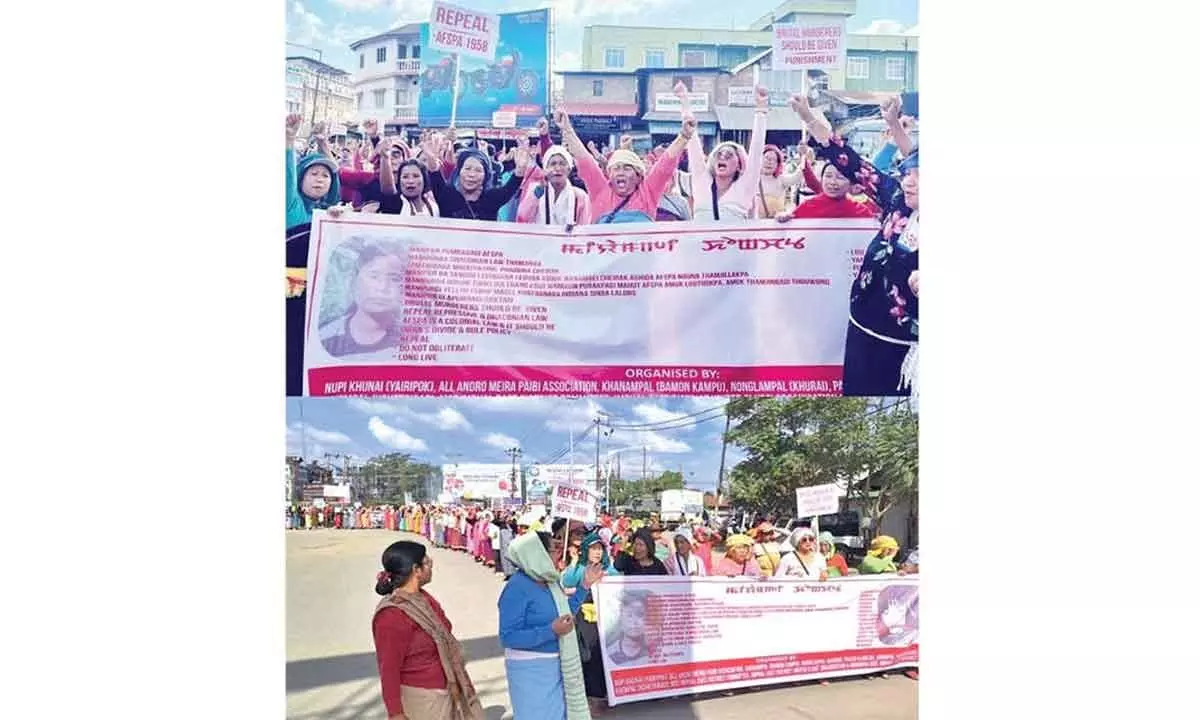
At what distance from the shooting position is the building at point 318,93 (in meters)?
3.51

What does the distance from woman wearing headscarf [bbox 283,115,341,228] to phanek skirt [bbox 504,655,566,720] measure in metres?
1.37

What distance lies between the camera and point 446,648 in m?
3.21

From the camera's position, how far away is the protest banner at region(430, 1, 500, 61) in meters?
3.56

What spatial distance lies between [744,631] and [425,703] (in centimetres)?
105

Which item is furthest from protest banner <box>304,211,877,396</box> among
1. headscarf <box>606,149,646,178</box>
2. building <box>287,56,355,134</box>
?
building <box>287,56,355,134</box>

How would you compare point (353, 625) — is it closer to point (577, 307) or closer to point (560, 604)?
point (560, 604)

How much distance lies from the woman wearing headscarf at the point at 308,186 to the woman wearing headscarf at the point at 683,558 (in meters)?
1.40

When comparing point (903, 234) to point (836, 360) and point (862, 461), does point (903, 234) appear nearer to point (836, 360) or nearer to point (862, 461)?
point (836, 360)

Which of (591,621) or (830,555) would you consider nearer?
(591,621)

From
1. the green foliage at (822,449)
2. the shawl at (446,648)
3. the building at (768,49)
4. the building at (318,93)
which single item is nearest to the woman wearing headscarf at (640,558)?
the green foliage at (822,449)

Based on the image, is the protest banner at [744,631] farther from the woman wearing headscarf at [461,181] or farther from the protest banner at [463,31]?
the protest banner at [463,31]

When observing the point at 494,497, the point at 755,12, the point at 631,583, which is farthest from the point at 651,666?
the point at 755,12

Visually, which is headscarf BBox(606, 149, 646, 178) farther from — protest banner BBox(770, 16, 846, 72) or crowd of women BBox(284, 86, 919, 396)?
protest banner BBox(770, 16, 846, 72)

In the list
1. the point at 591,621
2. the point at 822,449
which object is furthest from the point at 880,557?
the point at 591,621
